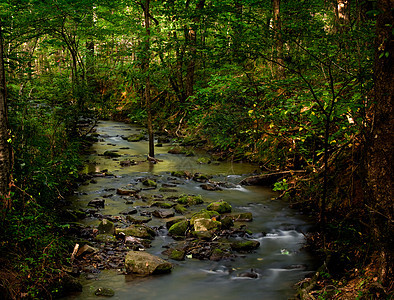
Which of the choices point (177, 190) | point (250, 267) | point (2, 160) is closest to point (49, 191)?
point (2, 160)

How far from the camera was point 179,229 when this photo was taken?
7.35m

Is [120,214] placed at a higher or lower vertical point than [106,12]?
lower

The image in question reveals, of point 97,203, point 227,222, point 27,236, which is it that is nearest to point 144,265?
point 27,236

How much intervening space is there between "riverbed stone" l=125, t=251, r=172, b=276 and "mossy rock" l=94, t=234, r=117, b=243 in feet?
3.30

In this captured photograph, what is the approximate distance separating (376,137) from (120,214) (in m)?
6.16

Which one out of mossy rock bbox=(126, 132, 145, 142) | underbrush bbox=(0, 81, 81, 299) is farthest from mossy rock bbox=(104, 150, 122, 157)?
underbrush bbox=(0, 81, 81, 299)

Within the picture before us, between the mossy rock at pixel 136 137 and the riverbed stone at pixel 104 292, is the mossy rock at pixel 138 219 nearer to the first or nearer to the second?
the riverbed stone at pixel 104 292

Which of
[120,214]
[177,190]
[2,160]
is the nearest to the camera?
[2,160]

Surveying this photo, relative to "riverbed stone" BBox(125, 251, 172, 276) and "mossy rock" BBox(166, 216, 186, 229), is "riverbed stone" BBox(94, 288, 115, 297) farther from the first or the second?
"mossy rock" BBox(166, 216, 186, 229)

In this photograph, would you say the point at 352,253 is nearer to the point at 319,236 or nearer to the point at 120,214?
the point at 319,236

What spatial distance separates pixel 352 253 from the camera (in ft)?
17.3

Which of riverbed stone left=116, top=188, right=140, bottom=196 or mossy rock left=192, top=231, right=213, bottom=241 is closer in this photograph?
mossy rock left=192, top=231, right=213, bottom=241

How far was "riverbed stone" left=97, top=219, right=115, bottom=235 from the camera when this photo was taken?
7.18 metres

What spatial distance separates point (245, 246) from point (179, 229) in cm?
145
